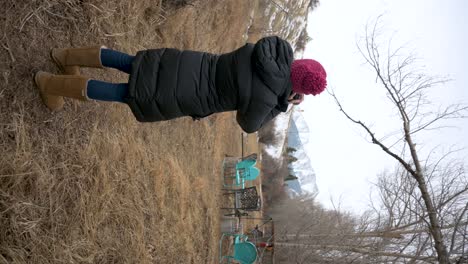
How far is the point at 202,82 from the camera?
8.66 feet

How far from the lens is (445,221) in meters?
5.16

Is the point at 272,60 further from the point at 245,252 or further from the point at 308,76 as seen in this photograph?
the point at 245,252

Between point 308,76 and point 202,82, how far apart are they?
0.76 metres

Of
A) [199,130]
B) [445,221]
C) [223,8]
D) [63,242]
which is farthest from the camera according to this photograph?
[223,8]

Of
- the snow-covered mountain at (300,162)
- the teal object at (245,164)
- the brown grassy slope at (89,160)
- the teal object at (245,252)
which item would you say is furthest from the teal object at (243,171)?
the snow-covered mountain at (300,162)

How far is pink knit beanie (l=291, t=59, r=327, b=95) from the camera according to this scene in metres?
2.44

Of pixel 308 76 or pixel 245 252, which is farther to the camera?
pixel 245 252

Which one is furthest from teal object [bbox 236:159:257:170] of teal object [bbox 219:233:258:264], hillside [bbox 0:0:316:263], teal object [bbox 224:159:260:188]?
teal object [bbox 219:233:258:264]

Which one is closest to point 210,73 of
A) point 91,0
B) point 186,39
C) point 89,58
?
Result: point 89,58

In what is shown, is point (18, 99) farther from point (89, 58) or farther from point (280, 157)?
point (280, 157)

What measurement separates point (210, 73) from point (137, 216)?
2.26 metres

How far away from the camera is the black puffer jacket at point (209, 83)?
249cm

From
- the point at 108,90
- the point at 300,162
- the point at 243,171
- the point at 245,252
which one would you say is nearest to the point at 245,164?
the point at 243,171

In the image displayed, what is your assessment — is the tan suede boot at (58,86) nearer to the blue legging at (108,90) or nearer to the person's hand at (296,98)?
the blue legging at (108,90)
